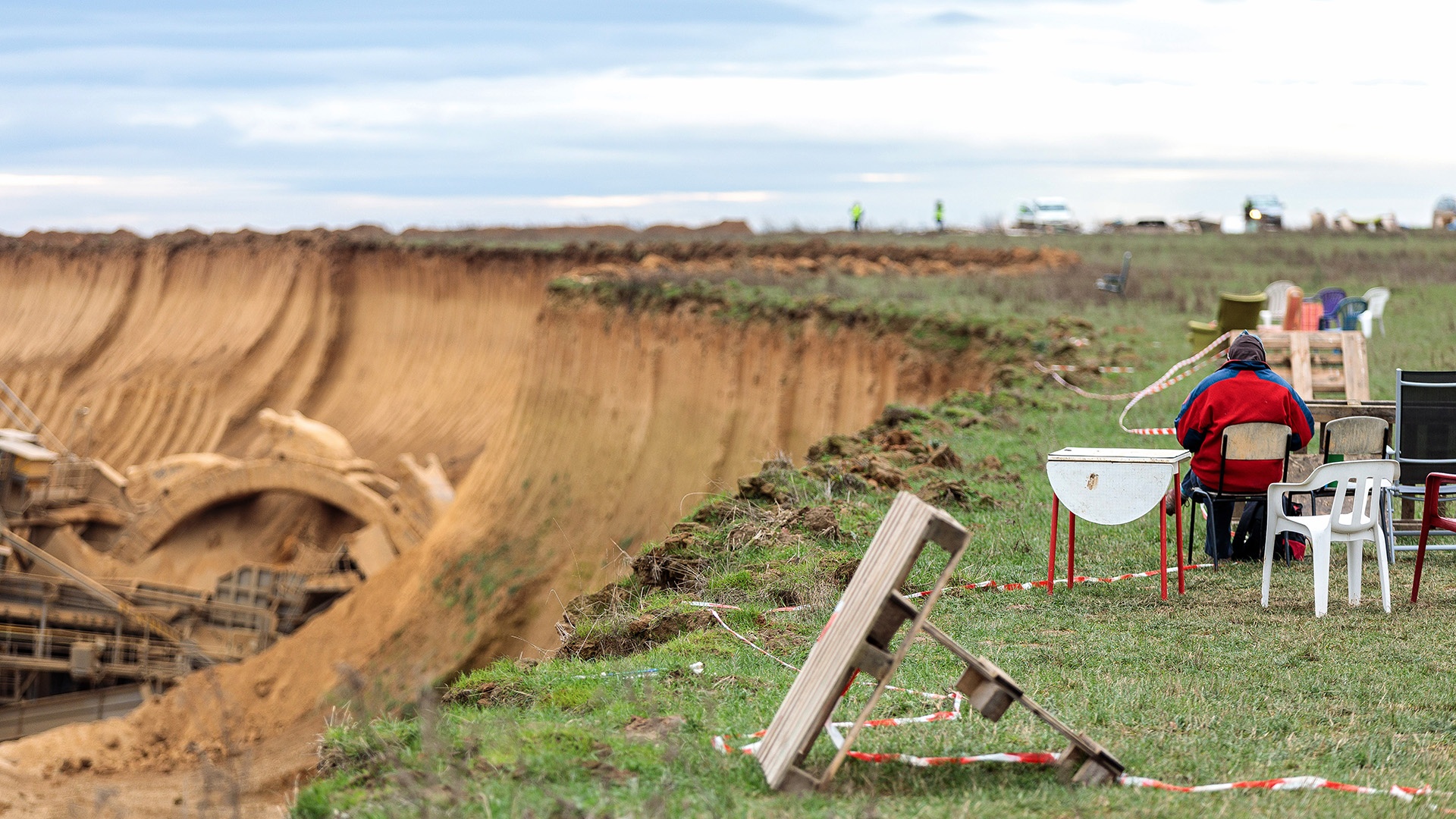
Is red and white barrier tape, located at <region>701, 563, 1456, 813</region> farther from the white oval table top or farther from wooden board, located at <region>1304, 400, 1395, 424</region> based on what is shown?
wooden board, located at <region>1304, 400, 1395, 424</region>

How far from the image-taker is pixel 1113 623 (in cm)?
747

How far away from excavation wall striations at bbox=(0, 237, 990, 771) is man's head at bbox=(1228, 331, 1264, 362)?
14.3 feet

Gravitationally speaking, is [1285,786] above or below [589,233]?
below

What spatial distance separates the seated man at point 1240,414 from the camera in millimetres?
8234

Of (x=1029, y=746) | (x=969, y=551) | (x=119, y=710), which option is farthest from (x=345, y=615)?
(x=1029, y=746)

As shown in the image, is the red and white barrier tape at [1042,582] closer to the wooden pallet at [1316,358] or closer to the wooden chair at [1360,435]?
the wooden chair at [1360,435]

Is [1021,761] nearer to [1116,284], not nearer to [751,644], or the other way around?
[751,644]

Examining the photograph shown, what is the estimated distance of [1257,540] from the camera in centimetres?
898

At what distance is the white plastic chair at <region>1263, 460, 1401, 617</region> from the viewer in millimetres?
7273

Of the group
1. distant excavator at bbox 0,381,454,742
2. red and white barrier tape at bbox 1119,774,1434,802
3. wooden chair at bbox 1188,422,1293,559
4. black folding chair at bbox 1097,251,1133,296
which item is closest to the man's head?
wooden chair at bbox 1188,422,1293,559

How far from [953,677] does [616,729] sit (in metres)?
1.90

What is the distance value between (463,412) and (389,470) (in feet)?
11.3

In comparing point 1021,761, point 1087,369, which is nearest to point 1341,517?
point 1021,761

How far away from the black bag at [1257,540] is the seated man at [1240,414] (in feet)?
1.59
